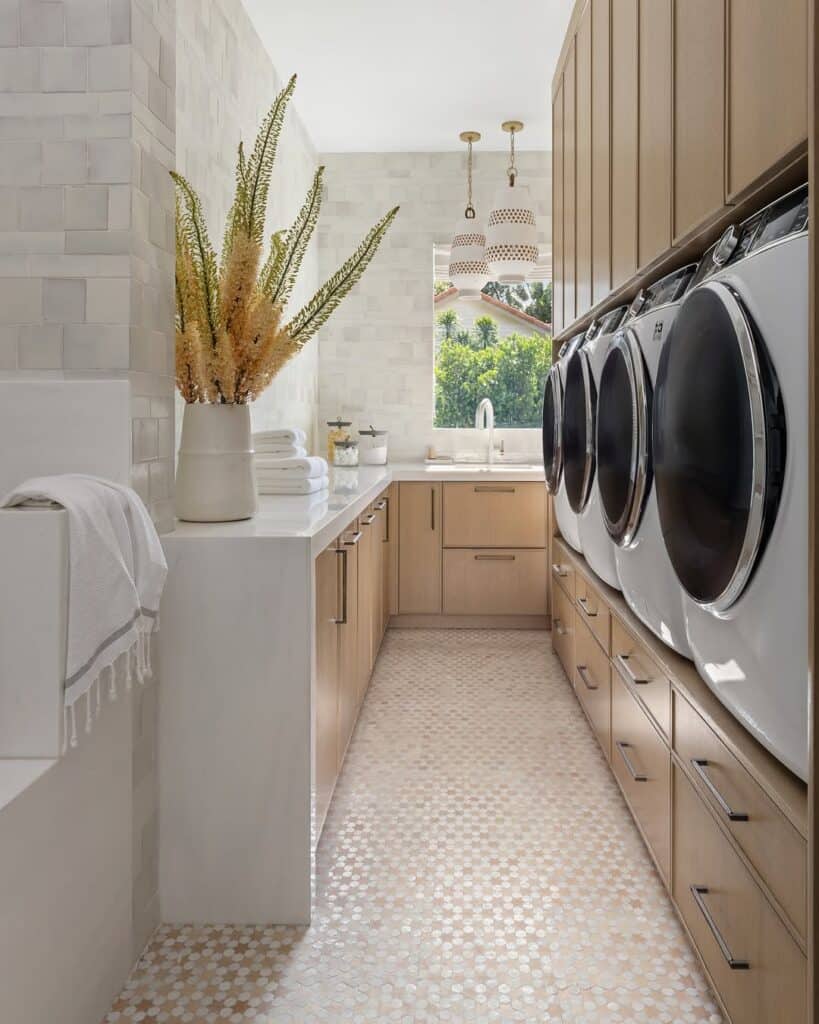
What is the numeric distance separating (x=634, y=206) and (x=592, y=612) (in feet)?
3.91

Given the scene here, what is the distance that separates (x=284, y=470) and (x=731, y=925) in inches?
71.1

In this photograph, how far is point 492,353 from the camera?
504cm

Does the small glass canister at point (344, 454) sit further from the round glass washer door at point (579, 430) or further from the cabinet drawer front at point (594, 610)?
the cabinet drawer front at point (594, 610)

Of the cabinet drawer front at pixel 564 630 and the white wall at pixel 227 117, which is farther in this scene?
the cabinet drawer front at pixel 564 630

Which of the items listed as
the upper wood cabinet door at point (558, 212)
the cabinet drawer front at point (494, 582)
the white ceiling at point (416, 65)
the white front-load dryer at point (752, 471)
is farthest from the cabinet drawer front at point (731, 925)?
the white ceiling at point (416, 65)

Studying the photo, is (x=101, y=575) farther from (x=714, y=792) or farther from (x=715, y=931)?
(x=715, y=931)

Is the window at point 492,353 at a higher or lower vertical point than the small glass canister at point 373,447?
higher

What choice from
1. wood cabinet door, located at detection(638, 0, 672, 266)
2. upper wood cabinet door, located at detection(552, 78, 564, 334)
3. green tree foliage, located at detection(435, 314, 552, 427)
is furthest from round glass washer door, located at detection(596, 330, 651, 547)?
green tree foliage, located at detection(435, 314, 552, 427)

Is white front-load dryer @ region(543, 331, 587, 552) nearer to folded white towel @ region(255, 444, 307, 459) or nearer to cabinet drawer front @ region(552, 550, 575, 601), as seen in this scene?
cabinet drawer front @ region(552, 550, 575, 601)

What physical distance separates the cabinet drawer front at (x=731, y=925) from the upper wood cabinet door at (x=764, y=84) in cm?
102

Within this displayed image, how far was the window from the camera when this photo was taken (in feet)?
16.5

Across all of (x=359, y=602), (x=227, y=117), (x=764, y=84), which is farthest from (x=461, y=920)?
(x=227, y=117)

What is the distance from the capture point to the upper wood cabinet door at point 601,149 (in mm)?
2340

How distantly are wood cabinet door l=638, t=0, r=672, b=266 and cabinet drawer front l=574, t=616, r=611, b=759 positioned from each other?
3.79ft
